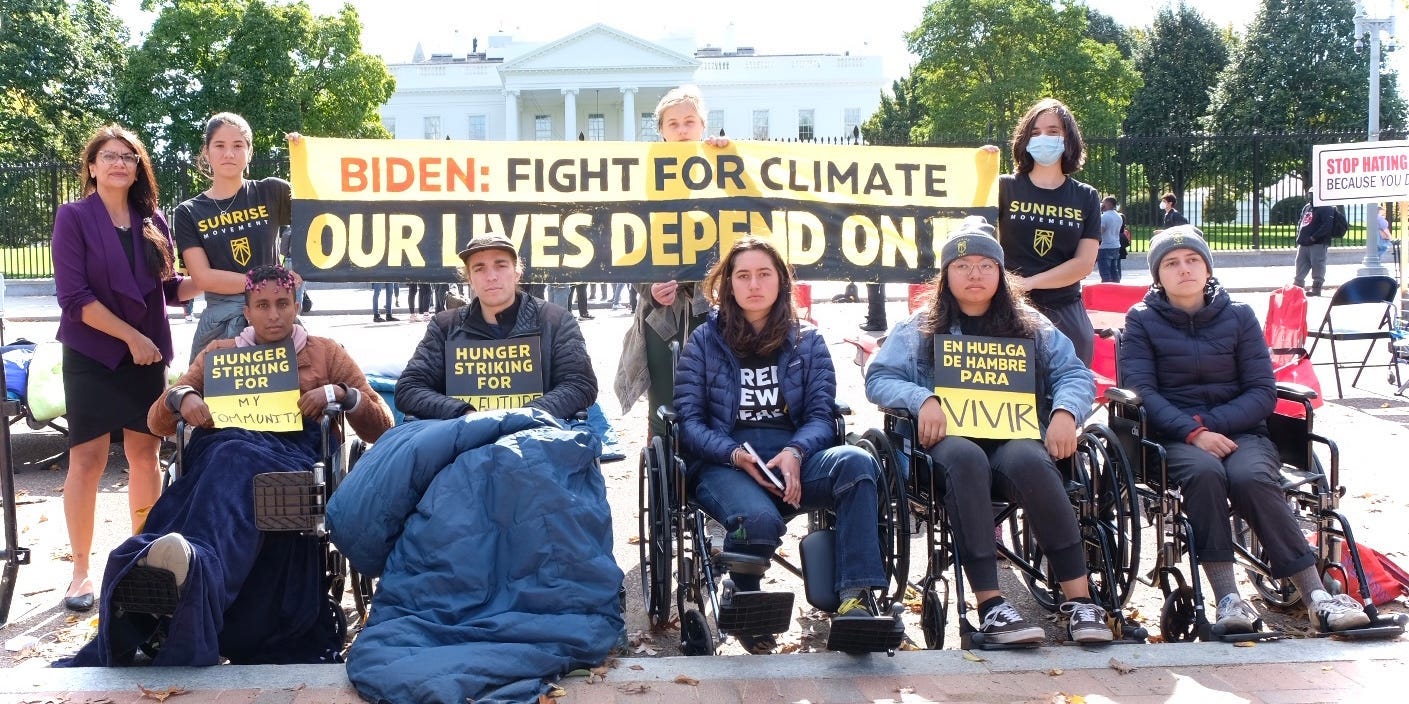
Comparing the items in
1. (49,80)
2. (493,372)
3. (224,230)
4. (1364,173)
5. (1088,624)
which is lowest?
(1088,624)

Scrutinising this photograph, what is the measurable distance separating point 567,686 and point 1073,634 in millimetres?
1747

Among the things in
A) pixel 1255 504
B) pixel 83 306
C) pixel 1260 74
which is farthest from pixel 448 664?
pixel 1260 74

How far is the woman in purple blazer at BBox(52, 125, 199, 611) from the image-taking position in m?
5.17

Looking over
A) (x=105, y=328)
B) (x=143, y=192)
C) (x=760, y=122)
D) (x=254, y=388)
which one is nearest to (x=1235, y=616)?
(x=254, y=388)

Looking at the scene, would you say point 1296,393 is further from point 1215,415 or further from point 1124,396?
point 1124,396

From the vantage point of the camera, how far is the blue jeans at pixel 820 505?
4.20m

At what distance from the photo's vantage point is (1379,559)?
194 inches

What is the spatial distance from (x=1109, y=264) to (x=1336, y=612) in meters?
17.3

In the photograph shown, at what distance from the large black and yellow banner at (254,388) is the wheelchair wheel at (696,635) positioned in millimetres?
1741

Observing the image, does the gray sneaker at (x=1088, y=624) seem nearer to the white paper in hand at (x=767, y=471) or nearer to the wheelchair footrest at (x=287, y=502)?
the white paper in hand at (x=767, y=471)

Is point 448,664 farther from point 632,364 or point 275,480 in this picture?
point 632,364

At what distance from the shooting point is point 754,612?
3973mm

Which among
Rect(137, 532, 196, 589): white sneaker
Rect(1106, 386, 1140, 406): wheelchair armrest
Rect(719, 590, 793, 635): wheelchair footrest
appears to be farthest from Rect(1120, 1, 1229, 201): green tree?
Rect(137, 532, 196, 589): white sneaker

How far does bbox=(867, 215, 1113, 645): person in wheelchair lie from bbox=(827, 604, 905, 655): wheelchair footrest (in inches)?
19.2
